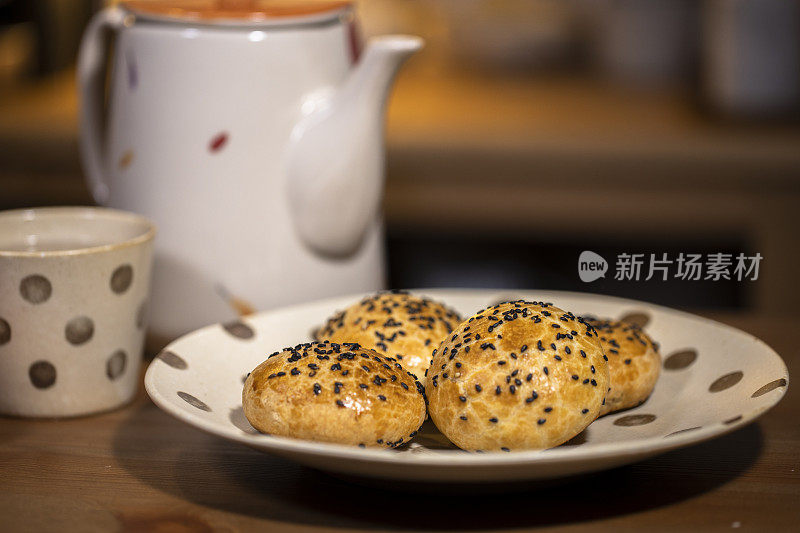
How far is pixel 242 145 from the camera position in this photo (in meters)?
0.92

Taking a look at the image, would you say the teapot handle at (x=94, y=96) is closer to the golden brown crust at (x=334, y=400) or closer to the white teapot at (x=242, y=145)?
the white teapot at (x=242, y=145)

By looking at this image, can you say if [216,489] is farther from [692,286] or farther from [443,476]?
[692,286]

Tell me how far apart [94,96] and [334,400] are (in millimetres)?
551

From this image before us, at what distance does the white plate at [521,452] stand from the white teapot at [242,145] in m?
0.08

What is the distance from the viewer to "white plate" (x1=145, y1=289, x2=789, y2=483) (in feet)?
1.86

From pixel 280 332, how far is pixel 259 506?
0.81ft

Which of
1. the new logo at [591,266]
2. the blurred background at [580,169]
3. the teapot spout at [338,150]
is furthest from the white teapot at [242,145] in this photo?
the blurred background at [580,169]

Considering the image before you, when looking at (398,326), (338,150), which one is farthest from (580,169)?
(398,326)

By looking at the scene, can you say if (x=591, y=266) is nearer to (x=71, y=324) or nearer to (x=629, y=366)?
(x=629, y=366)

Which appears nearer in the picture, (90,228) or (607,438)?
(607,438)

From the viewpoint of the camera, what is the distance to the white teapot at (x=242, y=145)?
911 mm

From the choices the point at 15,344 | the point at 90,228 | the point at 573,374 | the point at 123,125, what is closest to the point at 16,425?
the point at 15,344

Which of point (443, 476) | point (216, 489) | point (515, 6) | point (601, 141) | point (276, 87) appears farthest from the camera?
point (515, 6)

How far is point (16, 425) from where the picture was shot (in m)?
0.80
